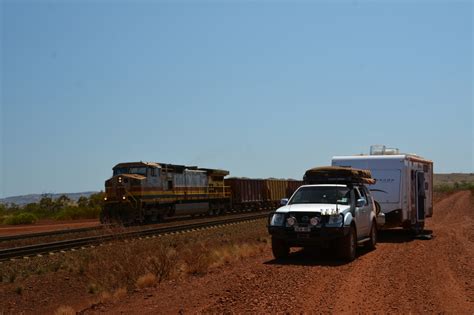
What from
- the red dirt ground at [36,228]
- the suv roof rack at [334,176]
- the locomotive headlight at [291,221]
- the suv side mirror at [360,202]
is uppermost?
the suv roof rack at [334,176]

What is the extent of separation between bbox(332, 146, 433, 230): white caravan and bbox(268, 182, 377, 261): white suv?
370 cm

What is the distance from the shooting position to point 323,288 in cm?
942

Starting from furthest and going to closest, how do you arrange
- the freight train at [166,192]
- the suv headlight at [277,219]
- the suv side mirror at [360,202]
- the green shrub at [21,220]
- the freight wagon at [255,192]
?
the freight wagon at [255,192] → the green shrub at [21,220] → the freight train at [166,192] → the suv side mirror at [360,202] → the suv headlight at [277,219]

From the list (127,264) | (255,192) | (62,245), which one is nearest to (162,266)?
(127,264)

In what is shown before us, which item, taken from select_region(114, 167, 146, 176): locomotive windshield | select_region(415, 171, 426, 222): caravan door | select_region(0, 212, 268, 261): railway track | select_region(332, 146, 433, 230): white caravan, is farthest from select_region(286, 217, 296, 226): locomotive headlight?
select_region(114, 167, 146, 176): locomotive windshield

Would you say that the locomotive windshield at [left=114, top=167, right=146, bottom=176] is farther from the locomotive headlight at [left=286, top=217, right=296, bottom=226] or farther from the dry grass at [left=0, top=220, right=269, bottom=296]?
the locomotive headlight at [left=286, top=217, right=296, bottom=226]

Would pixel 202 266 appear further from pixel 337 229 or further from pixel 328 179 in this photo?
pixel 328 179

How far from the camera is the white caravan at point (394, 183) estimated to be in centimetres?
1744

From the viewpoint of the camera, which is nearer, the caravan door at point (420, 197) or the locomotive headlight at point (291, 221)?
the locomotive headlight at point (291, 221)

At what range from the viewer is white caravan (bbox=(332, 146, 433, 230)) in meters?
17.4

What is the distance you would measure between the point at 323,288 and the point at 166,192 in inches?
969

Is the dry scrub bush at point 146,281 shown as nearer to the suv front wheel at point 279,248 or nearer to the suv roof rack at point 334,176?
the suv front wheel at point 279,248

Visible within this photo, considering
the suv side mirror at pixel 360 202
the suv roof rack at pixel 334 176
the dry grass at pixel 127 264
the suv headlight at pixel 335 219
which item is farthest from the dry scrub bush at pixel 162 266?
the suv side mirror at pixel 360 202

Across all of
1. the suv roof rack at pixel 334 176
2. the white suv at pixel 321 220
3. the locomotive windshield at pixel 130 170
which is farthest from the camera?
the locomotive windshield at pixel 130 170
